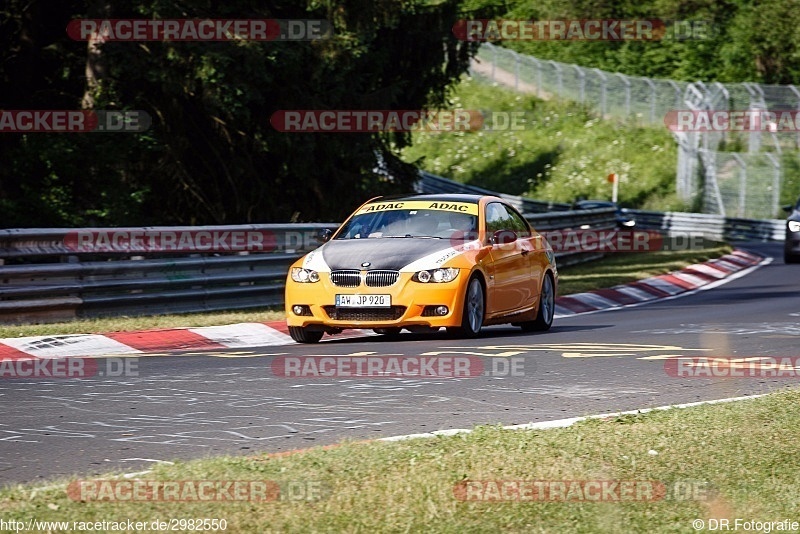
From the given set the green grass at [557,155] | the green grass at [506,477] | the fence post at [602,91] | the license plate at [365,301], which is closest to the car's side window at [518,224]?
the license plate at [365,301]

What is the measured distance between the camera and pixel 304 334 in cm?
1376

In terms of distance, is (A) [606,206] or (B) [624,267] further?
(A) [606,206]

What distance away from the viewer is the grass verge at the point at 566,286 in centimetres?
1362

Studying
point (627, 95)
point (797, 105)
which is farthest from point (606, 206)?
point (627, 95)

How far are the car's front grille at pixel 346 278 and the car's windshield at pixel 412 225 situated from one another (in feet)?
3.32

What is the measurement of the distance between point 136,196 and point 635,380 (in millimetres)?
11240

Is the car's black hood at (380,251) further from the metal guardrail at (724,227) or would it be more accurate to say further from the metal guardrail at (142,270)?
the metal guardrail at (724,227)

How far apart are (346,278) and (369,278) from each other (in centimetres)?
23

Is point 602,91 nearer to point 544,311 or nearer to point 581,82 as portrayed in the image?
point 581,82

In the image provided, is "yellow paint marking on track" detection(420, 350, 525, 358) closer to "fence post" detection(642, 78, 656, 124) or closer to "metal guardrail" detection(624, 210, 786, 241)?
"metal guardrail" detection(624, 210, 786, 241)

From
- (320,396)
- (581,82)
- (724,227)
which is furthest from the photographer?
(581,82)

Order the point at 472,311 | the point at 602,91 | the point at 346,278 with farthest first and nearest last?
1. the point at 602,91
2. the point at 472,311
3. the point at 346,278

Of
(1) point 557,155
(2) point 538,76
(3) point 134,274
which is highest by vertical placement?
(2) point 538,76

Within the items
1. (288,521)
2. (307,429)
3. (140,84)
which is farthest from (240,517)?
(140,84)
